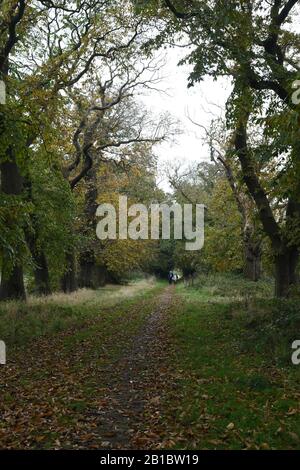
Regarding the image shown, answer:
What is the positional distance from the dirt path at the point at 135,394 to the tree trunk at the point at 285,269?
652 cm

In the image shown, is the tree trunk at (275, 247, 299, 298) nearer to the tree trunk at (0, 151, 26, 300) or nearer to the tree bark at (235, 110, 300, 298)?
the tree bark at (235, 110, 300, 298)

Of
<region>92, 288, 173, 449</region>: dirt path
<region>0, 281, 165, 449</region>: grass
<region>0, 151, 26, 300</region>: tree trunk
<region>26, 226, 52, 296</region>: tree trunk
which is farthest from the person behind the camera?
<region>26, 226, 52, 296</region>: tree trunk

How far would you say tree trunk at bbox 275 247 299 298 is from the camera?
18.8 meters

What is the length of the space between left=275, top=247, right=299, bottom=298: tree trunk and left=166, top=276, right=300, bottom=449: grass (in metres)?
2.30

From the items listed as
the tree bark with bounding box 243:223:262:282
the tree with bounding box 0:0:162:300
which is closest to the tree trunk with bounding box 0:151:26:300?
the tree with bounding box 0:0:162:300

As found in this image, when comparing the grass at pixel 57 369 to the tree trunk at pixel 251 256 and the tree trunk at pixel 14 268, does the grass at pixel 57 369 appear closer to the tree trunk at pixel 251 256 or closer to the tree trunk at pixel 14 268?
the tree trunk at pixel 14 268

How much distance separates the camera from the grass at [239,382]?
671 cm

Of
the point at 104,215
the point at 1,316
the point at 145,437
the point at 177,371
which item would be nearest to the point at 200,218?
the point at 104,215

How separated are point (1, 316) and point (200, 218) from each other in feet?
118

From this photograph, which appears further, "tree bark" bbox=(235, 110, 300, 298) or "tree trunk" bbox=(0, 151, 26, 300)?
"tree trunk" bbox=(0, 151, 26, 300)

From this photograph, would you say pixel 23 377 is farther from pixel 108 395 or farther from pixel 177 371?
pixel 177 371

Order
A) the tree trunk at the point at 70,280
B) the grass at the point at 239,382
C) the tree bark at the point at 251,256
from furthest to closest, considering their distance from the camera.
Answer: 1. the tree bark at the point at 251,256
2. the tree trunk at the point at 70,280
3. the grass at the point at 239,382

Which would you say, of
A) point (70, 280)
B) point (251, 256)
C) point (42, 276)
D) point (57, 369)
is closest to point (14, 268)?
point (42, 276)

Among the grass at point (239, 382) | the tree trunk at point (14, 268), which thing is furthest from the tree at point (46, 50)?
the grass at point (239, 382)
